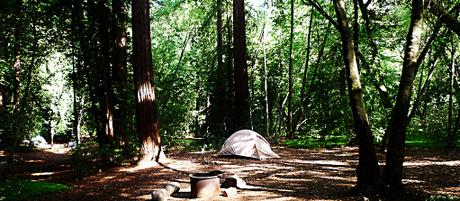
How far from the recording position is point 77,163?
856 cm

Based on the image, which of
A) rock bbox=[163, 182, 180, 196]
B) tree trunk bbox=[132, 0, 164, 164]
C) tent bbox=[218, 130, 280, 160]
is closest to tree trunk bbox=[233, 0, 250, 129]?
tent bbox=[218, 130, 280, 160]

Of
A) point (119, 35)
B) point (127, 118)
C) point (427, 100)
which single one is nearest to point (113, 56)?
point (119, 35)

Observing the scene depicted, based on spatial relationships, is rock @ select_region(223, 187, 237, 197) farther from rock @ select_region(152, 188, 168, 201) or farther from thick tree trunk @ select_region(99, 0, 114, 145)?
thick tree trunk @ select_region(99, 0, 114, 145)

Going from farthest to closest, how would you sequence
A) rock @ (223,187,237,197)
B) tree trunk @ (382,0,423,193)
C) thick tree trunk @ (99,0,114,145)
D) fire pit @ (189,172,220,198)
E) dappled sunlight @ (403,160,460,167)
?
thick tree trunk @ (99,0,114,145) < dappled sunlight @ (403,160,460,167) < rock @ (223,187,237,197) < fire pit @ (189,172,220,198) < tree trunk @ (382,0,423,193)

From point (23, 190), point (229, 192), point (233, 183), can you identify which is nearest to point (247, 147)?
point (233, 183)

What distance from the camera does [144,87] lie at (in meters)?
9.19

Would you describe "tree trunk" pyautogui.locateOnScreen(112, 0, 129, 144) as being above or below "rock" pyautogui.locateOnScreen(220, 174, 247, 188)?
above

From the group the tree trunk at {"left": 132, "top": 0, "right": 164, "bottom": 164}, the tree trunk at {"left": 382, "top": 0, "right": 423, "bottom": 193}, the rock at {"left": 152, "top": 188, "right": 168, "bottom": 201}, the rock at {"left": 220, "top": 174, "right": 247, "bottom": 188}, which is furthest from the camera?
the tree trunk at {"left": 132, "top": 0, "right": 164, "bottom": 164}

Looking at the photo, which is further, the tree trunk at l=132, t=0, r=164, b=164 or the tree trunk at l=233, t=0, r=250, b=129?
the tree trunk at l=233, t=0, r=250, b=129

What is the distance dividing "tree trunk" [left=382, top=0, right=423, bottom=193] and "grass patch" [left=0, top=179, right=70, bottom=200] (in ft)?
24.7

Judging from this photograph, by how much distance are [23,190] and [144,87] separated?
4.27 m

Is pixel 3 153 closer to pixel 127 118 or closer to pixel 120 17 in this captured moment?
pixel 127 118

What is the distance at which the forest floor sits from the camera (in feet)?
18.0

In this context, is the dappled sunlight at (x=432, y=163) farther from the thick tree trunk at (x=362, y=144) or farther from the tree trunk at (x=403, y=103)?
the thick tree trunk at (x=362, y=144)
